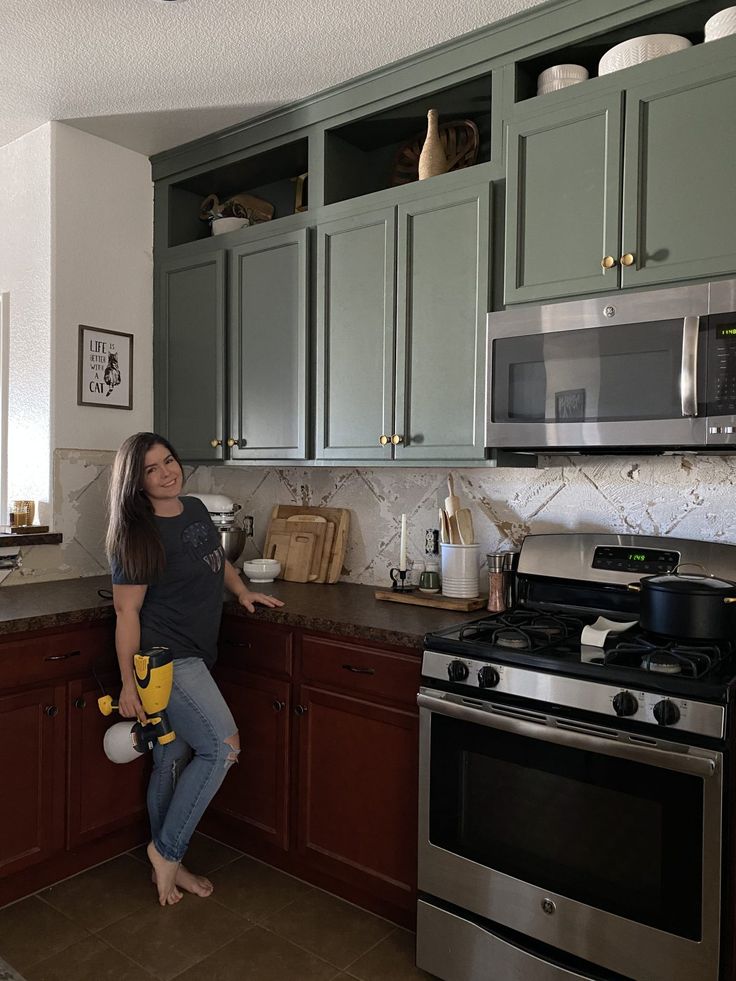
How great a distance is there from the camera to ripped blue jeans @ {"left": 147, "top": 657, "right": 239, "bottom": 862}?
7.88 feet

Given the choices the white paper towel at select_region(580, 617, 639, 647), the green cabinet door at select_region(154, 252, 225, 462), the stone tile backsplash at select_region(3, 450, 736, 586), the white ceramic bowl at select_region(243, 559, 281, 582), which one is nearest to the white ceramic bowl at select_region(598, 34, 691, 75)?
the stone tile backsplash at select_region(3, 450, 736, 586)

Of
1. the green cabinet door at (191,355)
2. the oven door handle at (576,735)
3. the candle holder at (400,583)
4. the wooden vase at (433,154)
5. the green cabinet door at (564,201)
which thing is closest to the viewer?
the oven door handle at (576,735)

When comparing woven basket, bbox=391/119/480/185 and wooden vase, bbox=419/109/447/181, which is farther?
woven basket, bbox=391/119/480/185

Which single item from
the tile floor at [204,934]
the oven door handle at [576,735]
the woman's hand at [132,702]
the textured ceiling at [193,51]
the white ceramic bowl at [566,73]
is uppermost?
the textured ceiling at [193,51]

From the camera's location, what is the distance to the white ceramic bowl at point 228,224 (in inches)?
123

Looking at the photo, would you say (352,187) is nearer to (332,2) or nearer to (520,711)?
(332,2)

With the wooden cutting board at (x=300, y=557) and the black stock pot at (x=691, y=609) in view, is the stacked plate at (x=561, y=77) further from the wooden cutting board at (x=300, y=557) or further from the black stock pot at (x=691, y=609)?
the wooden cutting board at (x=300, y=557)

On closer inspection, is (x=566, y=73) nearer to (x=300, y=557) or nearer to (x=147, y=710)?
(x=300, y=557)

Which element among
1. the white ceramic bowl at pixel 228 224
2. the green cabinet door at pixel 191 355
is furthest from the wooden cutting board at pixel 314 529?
the white ceramic bowl at pixel 228 224

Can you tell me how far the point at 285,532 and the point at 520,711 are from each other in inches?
59.1

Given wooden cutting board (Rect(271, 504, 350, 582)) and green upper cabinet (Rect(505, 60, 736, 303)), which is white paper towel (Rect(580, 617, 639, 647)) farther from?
wooden cutting board (Rect(271, 504, 350, 582))

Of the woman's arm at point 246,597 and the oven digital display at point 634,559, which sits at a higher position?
the oven digital display at point 634,559

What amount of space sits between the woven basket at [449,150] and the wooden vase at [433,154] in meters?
0.10

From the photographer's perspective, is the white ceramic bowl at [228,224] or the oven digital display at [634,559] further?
the white ceramic bowl at [228,224]
